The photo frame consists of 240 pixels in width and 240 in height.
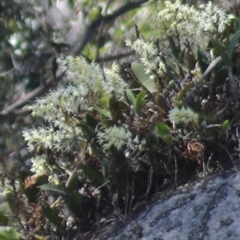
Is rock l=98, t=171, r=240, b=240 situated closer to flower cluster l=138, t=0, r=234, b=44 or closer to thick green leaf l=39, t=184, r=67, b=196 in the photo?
thick green leaf l=39, t=184, r=67, b=196

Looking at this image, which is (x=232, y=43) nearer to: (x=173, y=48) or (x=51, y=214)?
(x=173, y=48)

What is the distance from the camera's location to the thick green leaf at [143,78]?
310 cm

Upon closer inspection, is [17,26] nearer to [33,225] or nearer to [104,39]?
[104,39]

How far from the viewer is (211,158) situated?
9.37 ft

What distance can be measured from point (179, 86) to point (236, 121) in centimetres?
29

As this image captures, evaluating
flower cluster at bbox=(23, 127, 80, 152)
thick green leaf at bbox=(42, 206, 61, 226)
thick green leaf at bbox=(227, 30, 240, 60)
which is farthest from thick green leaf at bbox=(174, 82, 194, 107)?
thick green leaf at bbox=(42, 206, 61, 226)

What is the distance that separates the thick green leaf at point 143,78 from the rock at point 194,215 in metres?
0.51

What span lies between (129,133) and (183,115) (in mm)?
229

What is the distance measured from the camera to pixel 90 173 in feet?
9.43

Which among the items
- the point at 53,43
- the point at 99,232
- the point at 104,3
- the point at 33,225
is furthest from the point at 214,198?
the point at 104,3

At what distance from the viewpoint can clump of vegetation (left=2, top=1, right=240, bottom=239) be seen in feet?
9.27

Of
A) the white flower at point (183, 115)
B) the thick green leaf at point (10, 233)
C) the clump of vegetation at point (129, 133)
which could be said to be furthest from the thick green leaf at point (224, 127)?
the thick green leaf at point (10, 233)

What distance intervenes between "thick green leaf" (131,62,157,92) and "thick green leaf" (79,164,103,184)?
0.47 m

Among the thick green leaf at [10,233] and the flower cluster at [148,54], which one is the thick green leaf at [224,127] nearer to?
the flower cluster at [148,54]
